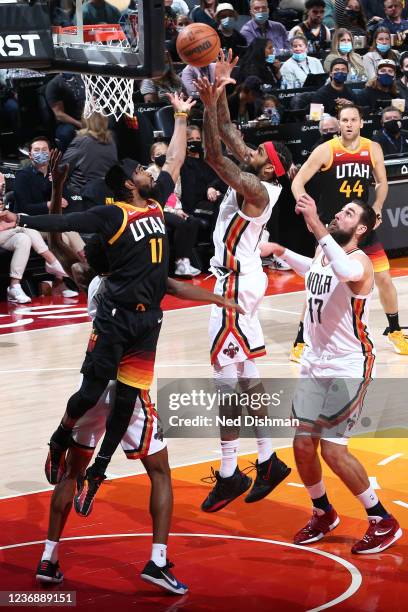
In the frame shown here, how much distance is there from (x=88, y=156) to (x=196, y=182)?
4.75 ft

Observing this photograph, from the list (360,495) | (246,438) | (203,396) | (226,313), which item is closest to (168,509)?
(360,495)

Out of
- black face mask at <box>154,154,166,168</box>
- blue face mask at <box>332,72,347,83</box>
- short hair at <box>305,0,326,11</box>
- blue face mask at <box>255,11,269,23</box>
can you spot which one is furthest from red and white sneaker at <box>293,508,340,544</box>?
short hair at <box>305,0,326,11</box>

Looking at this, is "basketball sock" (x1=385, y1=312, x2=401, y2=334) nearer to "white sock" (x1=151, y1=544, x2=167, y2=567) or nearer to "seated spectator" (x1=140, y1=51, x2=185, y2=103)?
"white sock" (x1=151, y1=544, x2=167, y2=567)

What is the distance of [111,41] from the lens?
7027 millimetres

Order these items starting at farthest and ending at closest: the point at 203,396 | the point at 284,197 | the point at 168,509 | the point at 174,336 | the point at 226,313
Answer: the point at 284,197 → the point at 174,336 → the point at 203,396 → the point at 226,313 → the point at 168,509

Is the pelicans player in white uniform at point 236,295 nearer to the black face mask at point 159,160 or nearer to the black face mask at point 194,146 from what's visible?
the black face mask at point 159,160

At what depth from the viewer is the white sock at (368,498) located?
6.68 metres

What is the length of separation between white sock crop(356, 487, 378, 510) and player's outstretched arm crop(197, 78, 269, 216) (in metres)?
1.95

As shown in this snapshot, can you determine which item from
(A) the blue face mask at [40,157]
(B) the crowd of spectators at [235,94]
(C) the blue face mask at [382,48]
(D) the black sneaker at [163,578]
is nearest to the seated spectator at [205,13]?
(B) the crowd of spectators at [235,94]

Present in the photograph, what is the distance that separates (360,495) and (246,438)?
2213 millimetres

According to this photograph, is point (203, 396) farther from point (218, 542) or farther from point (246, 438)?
point (218, 542)

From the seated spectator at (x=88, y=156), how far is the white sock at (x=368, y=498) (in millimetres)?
7992

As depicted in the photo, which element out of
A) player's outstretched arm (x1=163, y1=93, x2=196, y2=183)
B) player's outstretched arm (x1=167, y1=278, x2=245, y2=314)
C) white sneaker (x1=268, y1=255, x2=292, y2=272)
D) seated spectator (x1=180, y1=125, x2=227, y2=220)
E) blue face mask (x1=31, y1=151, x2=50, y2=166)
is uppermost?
player's outstretched arm (x1=163, y1=93, x2=196, y2=183)

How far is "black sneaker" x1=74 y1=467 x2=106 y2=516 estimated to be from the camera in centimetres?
633
